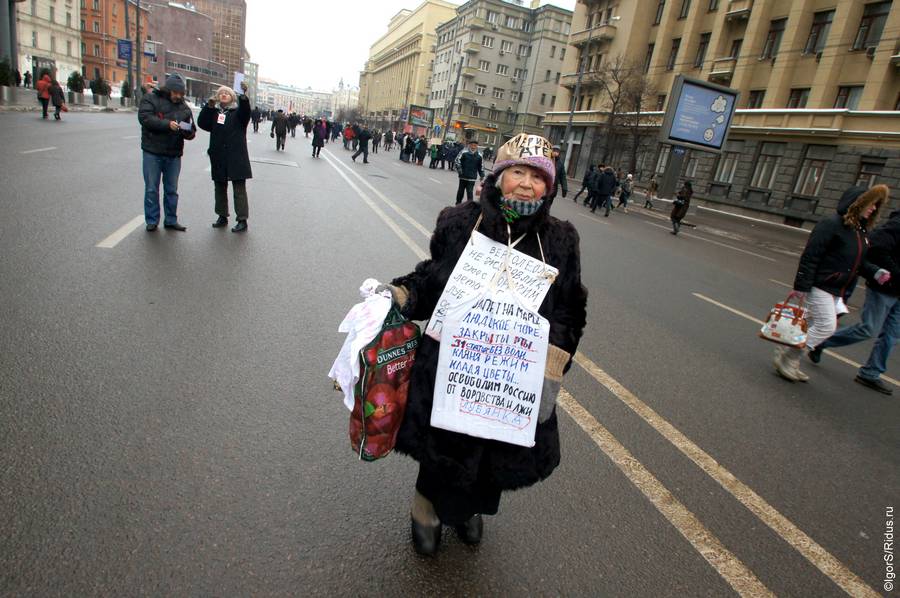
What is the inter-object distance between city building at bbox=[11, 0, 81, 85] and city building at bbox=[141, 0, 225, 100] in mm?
15619

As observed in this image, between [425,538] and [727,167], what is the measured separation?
35849mm

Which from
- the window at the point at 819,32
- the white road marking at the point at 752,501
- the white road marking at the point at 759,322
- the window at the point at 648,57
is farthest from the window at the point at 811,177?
the white road marking at the point at 752,501

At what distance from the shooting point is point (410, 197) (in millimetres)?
15031

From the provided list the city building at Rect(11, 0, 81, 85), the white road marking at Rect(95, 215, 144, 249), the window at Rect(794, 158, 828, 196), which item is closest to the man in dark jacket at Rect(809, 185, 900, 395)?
the white road marking at Rect(95, 215, 144, 249)

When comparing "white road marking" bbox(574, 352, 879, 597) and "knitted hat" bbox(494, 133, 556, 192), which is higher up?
"knitted hat" bbox(494, 133, 556, 192)

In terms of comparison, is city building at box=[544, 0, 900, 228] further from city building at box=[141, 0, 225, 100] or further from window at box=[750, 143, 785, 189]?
city building at box=[141, 0, 225, 100]

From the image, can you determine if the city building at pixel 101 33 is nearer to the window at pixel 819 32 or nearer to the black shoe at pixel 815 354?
the window at pixel 819 32

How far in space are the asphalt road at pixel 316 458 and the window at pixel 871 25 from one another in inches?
1139

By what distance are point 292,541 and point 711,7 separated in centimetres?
4442

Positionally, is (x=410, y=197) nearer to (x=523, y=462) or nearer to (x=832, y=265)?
(x=832, y=265)

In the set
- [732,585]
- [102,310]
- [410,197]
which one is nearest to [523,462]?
[732,585]

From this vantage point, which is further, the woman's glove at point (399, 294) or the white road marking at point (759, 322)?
the white road marking at point (759, 322)

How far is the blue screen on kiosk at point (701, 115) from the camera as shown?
2536 centimetres

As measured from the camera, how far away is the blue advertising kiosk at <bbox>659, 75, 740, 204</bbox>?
2520 cm
